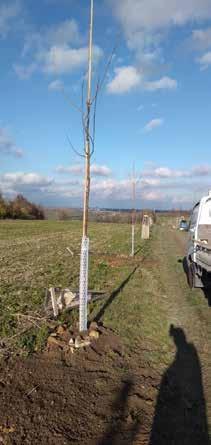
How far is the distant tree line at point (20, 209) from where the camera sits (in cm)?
8614

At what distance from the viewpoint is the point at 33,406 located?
3615mm

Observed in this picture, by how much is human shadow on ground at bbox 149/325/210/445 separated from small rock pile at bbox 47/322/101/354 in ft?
4.54

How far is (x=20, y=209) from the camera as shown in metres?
90.9

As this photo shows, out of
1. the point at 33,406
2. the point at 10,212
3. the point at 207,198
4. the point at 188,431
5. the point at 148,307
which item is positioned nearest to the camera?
the point at 188,431

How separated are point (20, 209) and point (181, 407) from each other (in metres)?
90.7

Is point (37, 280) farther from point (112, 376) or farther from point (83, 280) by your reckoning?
point (112, 376)

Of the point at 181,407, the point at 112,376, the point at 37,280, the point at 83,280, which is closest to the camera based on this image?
the point at 181,407

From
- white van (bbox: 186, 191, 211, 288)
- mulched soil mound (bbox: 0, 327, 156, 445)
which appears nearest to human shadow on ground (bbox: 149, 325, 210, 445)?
mulched soil mound (bbox: 0, 327, 156, 445)

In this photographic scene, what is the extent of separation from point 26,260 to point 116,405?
468 inches

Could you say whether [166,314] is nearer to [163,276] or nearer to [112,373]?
[112,373]

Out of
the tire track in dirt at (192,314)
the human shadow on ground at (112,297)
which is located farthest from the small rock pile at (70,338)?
the tire track in dirt at (192,314)

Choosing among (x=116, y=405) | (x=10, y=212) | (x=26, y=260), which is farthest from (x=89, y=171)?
(x=10, y=212)

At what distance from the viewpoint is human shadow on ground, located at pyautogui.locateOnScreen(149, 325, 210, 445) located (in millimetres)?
3238

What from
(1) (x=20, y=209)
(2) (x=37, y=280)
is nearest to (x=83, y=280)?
(2) (x=37, y=280)
